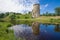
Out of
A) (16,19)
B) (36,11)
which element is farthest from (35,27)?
(16,19)

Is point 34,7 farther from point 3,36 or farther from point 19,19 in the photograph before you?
point 3,36

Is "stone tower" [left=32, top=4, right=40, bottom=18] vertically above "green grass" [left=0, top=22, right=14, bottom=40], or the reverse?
"stone tower" [left=32, top=4, right=40, bottom=18]

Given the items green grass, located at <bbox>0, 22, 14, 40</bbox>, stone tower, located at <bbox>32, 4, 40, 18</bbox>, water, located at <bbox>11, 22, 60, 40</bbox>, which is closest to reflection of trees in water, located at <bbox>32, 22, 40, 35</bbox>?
water, located at <bbox>11, 22, 60, 40</bbox>

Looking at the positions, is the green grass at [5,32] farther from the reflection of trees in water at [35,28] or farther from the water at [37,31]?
the reflection of trees in water at [35,28]

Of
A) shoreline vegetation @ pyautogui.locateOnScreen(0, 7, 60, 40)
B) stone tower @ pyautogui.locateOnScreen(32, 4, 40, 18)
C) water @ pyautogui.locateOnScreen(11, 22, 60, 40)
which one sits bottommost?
water @ pyautogui.locateOnScreen(11, 22, 60, 40)

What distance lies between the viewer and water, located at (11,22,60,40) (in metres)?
3.32

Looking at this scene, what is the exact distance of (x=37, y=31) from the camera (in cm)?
336

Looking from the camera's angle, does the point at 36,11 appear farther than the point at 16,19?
No

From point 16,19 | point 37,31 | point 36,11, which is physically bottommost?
point 37,31

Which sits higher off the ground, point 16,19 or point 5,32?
point 16,19

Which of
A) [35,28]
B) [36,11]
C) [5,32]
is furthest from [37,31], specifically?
[5,32]

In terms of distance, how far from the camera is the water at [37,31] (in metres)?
3.32

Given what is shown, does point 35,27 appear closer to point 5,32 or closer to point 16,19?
point 16,19

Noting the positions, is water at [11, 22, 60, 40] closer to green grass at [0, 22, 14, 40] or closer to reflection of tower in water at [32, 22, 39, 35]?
reflection of tower in water at [32, 22, 39, 35]
